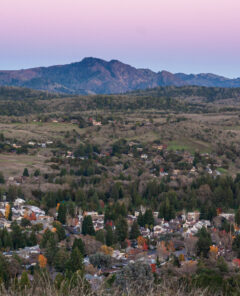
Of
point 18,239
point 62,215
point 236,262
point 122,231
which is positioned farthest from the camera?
point 62,215

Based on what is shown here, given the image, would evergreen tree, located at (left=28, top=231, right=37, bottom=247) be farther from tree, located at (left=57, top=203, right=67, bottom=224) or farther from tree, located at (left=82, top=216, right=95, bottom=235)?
tree, located at (left=57, top=203, right=67, bottom=224)

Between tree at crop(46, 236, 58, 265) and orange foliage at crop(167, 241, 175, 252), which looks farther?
orange foliage at crop(167, 241, 175, 252)

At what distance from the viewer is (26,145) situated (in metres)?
75.5

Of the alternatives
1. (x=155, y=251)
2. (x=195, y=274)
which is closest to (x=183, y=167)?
(x=155, y=251)

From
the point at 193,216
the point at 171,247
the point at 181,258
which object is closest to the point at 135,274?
the point at 181,258

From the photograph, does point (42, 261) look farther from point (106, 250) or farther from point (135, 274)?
point (135, 274)

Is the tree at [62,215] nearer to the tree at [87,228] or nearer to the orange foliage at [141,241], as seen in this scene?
the tree at [87,228]

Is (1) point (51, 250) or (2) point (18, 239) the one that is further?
(2) point (18, 239)

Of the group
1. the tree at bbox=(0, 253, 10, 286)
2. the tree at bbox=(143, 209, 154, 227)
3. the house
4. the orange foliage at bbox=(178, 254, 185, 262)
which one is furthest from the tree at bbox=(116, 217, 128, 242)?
the tree at bbox=(0, 253, 10, 286)

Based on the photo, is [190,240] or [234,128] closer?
[190,240]

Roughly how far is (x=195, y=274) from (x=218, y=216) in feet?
55.4

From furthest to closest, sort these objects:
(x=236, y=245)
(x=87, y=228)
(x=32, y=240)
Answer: (x=87, y=228)
(x=32, y=240)
(x=236, y=245)

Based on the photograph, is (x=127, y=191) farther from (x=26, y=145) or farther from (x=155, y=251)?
(x=26, y=145)

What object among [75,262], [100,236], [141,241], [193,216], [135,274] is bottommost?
[193,216]
